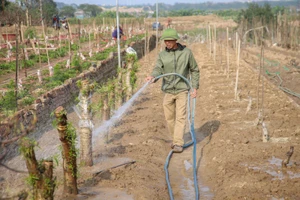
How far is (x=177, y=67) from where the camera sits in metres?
6.89

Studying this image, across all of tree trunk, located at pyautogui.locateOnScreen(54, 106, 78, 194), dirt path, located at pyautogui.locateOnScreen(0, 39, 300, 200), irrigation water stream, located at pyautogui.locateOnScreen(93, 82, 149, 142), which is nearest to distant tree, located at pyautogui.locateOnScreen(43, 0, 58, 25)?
irrigation water stream, located at pyautogui.locateOnScreen(93, 82, 149, 142)

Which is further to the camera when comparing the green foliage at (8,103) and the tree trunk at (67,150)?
the green foliage at (8,103)

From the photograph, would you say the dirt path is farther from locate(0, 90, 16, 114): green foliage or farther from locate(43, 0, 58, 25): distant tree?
locate(43, 0, 58, 25): distant tree

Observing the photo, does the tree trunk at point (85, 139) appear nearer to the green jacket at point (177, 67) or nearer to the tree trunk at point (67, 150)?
the tree trunk at point (67, 150)

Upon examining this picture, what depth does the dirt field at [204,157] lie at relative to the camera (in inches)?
209

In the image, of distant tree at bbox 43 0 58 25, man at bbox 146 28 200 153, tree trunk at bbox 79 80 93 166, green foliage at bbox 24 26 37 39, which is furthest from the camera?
distant tree at bbox 43 0 58 25

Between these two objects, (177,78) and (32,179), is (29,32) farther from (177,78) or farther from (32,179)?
(32,179)

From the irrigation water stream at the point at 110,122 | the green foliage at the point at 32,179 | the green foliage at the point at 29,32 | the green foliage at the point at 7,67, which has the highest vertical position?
the green foliage at the point at 29,32

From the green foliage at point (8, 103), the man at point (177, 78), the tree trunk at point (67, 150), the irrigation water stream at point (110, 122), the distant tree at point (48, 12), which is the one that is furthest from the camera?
the distant tree at point (48, 12)

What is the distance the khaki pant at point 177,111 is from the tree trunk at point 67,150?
8.74 ft

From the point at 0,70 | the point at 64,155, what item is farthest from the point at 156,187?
the point at 0,70

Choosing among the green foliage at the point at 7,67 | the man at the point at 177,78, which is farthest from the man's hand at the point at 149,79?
the green foliage at the point at 7,67

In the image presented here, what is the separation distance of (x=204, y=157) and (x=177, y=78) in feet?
4.52

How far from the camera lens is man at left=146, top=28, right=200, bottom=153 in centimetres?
680
